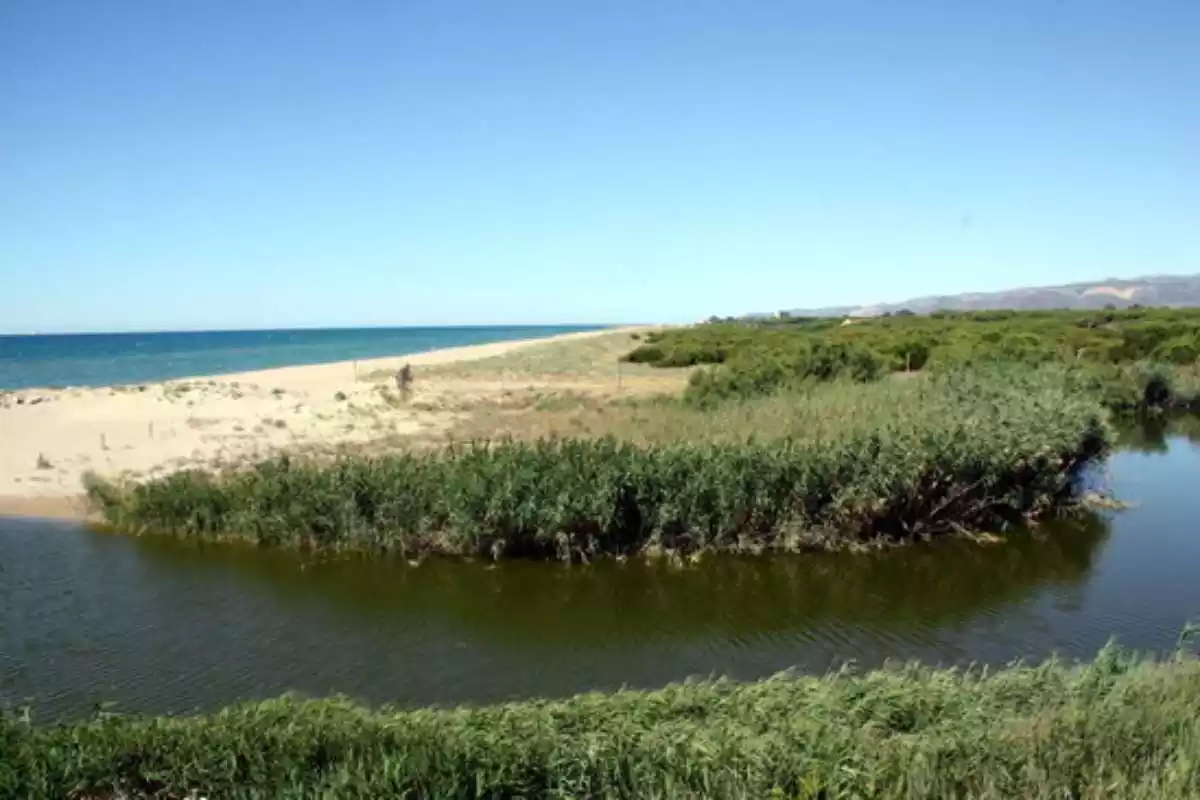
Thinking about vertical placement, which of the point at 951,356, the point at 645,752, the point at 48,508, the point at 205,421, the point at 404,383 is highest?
the point at 951,356

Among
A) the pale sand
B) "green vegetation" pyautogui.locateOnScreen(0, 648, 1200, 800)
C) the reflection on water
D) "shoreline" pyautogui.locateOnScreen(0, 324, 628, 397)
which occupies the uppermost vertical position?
"shoreline" pyautogui.locateOnScreen(0, 324, 628, 397)

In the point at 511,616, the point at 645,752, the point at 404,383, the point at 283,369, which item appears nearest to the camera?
the point at 645,752

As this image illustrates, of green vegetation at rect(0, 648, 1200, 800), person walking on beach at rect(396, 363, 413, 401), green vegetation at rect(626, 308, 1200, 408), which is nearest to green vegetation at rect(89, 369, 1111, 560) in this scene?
green vegetation at rect(0, 648, 1200, 800)

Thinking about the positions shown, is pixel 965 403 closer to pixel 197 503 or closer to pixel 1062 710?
pixel 1062 710

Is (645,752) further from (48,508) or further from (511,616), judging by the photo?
(48,508)

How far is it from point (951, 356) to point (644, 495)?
28112 millimetres

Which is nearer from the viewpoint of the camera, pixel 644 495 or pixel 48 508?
pixel 644 495

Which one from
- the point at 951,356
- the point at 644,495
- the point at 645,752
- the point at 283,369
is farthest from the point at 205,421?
the point at 283,369

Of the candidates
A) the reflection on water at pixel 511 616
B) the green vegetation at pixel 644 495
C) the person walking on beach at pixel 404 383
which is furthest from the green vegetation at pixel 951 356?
the person walking on beach at pixel 404 383

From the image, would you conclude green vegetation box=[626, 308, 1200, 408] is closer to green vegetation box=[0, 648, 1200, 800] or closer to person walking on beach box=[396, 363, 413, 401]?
person walking on beach box=[396, 363, 413, 401]

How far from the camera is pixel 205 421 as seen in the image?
32656 mm

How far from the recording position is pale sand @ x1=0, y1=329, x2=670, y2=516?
25.1 metres

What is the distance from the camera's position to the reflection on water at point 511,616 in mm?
12234

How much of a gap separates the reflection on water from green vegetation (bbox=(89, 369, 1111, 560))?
649 millimetres
